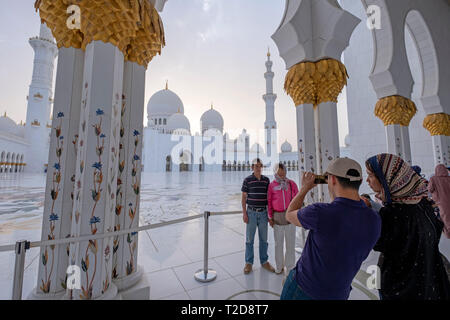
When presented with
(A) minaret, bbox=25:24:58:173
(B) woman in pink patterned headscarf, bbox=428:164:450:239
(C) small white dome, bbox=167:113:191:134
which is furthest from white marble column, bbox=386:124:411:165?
(A) minaret, bbox=25:24:58:173

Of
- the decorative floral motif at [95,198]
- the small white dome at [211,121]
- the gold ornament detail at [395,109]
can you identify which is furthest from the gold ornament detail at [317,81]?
the small white dome at [211,121]

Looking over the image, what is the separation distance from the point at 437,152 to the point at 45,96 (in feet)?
88.1

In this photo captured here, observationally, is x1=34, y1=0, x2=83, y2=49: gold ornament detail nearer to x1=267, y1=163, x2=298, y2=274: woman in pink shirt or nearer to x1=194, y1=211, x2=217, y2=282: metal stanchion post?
x1=194, y1=211, x2=217, y2=282: metal stanchion post

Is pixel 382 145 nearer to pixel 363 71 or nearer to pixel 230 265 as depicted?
pixel 363 71

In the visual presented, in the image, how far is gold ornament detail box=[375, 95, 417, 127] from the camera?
3.66 metres

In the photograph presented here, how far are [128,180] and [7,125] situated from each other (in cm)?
2964

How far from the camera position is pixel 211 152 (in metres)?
25.7

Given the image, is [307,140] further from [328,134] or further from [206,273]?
[206,273]

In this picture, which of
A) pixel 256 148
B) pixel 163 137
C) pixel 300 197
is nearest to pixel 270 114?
pixel 256 148

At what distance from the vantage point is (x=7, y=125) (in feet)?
69.7

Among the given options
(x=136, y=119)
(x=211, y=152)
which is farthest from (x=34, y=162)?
(x=136, y=119)

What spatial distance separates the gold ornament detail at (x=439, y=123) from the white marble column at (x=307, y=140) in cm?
422

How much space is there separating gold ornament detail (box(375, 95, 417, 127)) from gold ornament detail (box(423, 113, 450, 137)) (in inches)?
67.3

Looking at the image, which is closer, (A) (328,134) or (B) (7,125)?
(A) (328,134)
